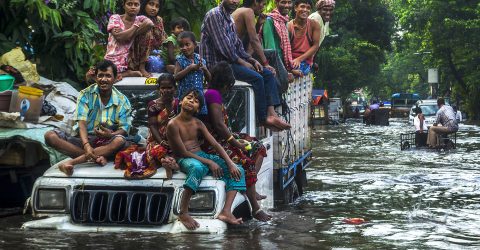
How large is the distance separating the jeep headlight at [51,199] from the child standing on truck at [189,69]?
63.2 inches

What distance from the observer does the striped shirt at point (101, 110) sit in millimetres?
8898

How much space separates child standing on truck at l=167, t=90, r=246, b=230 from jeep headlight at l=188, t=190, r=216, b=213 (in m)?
0.12

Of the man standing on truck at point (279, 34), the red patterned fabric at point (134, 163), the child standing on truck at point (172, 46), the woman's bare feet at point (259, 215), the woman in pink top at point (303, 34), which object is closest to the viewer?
the red patterned fabric at point (134, 163)

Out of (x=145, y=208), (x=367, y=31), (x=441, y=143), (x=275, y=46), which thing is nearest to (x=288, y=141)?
(x=275, y=46)

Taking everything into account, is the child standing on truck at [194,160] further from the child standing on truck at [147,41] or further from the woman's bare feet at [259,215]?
the child standing on truck at [147,41]

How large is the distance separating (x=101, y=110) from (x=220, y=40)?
1.85m

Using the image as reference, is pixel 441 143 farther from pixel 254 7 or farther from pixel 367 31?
pixel 367 31

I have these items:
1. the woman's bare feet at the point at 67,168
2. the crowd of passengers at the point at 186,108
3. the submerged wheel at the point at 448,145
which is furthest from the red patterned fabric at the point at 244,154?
the submerged wheel at the point at 448,145

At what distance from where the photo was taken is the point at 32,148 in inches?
420

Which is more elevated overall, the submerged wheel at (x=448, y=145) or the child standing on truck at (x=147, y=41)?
the child standing on truck at (x=147, y=41)

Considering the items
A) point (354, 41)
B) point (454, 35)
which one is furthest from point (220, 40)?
point (354, 41)

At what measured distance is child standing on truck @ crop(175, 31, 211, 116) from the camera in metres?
9.00

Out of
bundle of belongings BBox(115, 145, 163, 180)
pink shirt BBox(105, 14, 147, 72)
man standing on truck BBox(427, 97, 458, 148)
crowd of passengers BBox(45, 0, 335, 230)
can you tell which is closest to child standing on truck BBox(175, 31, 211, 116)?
crowd of passengers BBox(45, 0, 335, 230)

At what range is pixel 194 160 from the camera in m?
8.08
